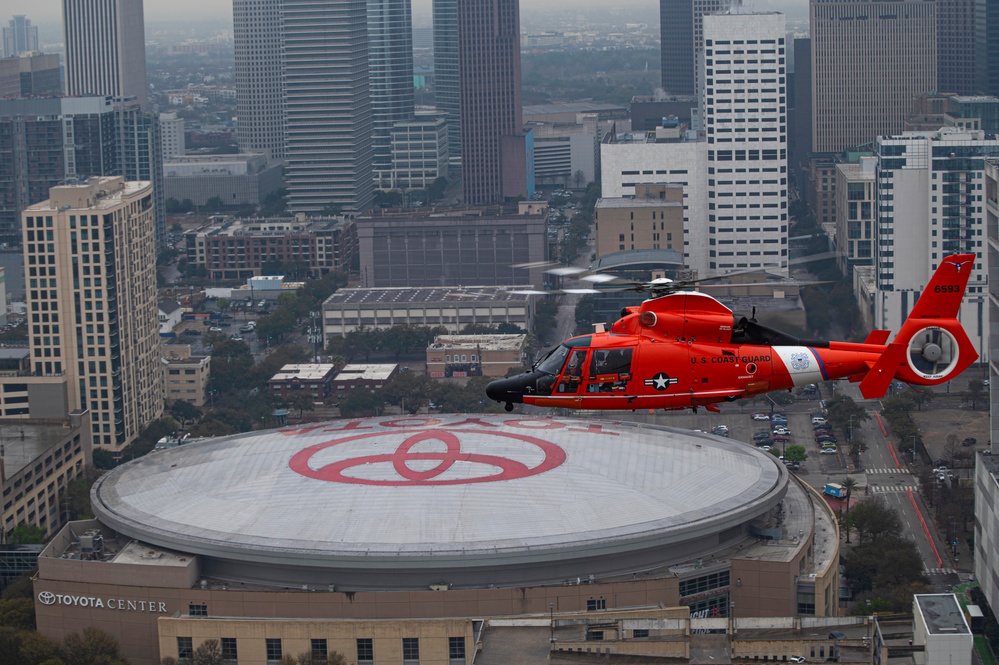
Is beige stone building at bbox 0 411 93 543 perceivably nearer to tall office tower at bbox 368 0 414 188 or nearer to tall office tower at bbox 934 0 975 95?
tall office tower at bbox 368 0 414 188

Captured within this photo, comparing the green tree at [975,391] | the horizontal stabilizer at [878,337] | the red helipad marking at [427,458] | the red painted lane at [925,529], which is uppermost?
the horizontal stabilizer at [878,337]

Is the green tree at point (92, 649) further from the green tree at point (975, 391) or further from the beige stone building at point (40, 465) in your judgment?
the green tree at point (975, 391)

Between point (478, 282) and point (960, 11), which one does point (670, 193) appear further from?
point (960, 11)

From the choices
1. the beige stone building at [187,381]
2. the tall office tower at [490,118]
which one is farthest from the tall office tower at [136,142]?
the beige stone building at [187,381]

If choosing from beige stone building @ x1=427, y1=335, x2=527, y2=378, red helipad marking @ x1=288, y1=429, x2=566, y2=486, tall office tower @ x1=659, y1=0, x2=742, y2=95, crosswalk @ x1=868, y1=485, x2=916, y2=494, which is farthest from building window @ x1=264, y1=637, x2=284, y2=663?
tall office tower @ x1=659, y1=0, x2=742, y2=95

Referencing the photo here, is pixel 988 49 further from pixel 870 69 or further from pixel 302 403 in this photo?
pixel 302 403

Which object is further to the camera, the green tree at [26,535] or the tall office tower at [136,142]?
the tall office tower at [136,142]

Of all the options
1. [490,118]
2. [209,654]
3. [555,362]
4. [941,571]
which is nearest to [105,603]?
[209,654]

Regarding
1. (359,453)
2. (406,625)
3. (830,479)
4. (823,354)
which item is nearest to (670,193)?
(830,479)
